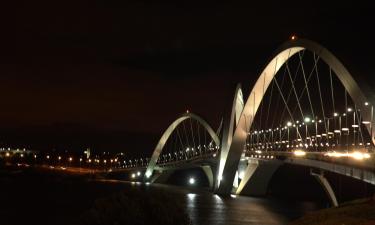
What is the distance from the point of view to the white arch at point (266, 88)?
4332cm

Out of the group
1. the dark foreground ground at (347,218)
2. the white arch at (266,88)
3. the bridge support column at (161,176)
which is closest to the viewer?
the dark foreground ground at (347,218)

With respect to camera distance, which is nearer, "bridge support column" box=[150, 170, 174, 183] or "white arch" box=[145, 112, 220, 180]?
"white arch" box=[145, 112, 220, 180]

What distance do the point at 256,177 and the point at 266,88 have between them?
54.3ft

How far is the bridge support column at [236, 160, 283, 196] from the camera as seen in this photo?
255ft

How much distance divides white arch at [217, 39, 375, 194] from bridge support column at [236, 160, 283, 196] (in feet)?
8.72

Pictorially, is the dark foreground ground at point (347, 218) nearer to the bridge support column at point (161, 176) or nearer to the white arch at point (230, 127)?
the white arch at point (230, 127)

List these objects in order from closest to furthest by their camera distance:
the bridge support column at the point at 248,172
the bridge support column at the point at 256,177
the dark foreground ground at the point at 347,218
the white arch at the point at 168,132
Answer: the dark foreground ground at the point at 347,218 < the bridge support column at the point at 256,177 < the bridge support column at the point at 248,172 < the white arch at the point at 168,132

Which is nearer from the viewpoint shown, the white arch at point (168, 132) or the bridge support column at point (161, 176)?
the white arch at point (168, 132)

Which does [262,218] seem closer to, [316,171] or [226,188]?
[316,171]

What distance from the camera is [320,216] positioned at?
32.5 m

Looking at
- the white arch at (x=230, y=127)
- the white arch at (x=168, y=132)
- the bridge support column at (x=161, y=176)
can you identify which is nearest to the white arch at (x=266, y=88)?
the white arch at (x=230, y=127)

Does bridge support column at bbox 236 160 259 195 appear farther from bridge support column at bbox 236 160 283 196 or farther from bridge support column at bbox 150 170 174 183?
bridge support column at bbox 150 170 174 183

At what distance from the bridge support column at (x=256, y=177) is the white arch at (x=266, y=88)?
266cm

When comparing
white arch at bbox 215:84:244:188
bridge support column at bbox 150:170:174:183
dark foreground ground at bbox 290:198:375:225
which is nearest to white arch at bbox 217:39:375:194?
white arch at bbox 215:84:244:188
